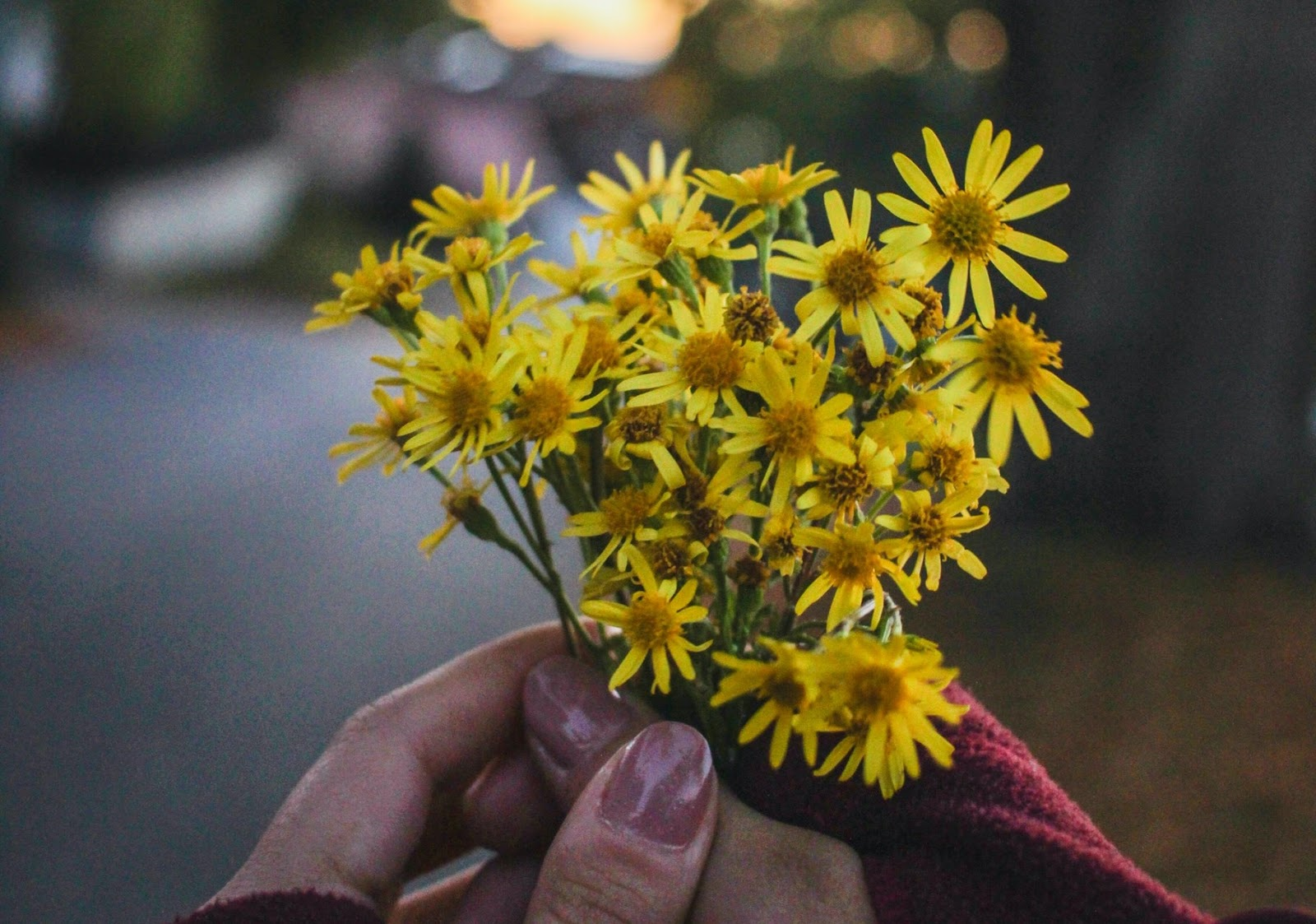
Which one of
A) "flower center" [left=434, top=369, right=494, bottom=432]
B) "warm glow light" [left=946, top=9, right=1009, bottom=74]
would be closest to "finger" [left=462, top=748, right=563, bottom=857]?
"flower center" [left=434, top=369, right=494, bottom=432]

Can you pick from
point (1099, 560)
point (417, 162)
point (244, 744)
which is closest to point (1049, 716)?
point (1099, 560)

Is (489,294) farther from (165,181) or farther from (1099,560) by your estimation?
(165,181)

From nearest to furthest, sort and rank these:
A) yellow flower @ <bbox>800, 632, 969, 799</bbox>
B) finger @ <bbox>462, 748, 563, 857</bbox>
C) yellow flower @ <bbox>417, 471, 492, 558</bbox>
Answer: yellow flower @ <bbox>800, 632, 969, 799</bbox> < yellow flower @ <bbox>417, 471, 492, 558</bbox> < finger @ <bbox>462, 748, 563, 857</bbox>

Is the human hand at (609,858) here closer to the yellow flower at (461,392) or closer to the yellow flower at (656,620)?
the yellow flower at (656,620)

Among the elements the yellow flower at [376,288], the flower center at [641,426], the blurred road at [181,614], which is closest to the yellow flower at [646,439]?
the flower center at [641,426]

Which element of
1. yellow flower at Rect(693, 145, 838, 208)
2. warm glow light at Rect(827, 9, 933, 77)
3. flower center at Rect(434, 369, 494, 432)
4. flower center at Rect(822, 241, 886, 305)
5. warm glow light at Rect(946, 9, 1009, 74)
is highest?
warm glow light at Rect(827, 9, 933, 77)

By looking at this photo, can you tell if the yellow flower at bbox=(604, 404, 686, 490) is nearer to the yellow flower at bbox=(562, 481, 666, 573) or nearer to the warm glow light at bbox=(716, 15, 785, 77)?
the yellow flower at bbox=(562, 481, 666, 573)

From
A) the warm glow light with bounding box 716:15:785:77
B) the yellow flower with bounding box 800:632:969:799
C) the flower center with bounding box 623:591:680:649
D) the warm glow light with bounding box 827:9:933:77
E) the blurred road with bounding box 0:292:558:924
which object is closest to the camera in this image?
the yellow flower with bounding box 800:632:969:799

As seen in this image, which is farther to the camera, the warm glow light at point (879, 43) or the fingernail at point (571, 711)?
the warm glow light at point (879, 43)
